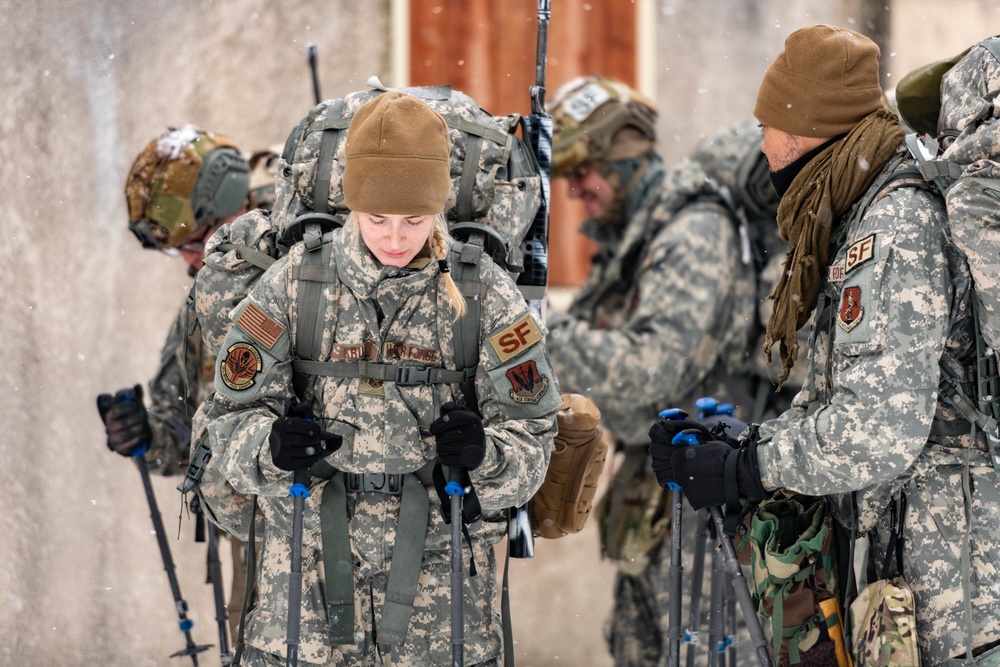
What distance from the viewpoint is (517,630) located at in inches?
331

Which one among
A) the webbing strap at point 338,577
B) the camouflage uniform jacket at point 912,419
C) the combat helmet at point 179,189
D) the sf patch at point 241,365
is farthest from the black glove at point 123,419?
the camouflage uniform jacket at point 912,419

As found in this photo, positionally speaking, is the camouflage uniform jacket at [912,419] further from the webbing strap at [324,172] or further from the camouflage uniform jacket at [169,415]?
the camouflage uniform jacket at [169,415]

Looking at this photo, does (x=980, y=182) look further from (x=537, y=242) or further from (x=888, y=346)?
(x=537, y=242)

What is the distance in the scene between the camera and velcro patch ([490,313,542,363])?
10.3 feet

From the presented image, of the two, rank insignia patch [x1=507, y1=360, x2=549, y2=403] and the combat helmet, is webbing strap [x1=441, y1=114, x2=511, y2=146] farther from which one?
the combat helmet

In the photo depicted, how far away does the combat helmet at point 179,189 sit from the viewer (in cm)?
471

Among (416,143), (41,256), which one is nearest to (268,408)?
(416,143)

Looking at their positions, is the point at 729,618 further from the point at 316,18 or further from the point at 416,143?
the point at 316,18

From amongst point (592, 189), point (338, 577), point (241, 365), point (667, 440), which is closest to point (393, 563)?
point (338, 577)

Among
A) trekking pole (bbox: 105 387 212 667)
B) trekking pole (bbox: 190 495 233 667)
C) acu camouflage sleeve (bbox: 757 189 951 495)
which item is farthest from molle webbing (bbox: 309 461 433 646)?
trekking pole (bbox: 105 387 212 667)

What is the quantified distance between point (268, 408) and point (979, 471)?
5.81ft

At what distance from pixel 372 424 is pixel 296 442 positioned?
246 mm

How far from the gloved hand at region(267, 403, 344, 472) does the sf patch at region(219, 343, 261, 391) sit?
6.8 inches

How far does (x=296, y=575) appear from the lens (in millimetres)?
3037
